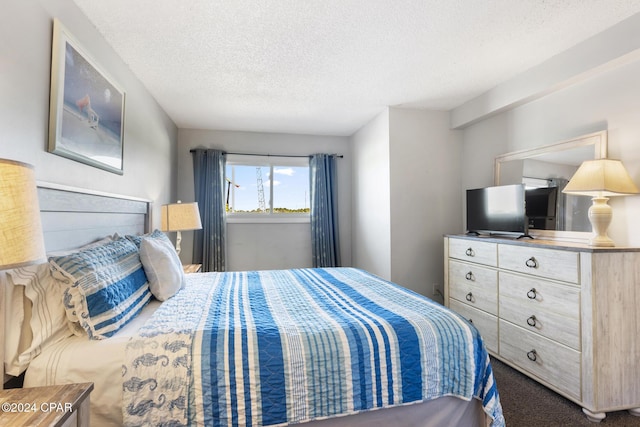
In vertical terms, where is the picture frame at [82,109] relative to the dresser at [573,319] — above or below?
above

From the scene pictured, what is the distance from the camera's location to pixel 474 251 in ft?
9.16

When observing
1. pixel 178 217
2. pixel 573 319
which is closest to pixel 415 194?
pixel 573 319

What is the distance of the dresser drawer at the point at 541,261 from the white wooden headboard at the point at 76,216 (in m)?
2.85

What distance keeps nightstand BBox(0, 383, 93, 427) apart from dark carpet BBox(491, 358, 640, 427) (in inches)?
82.5

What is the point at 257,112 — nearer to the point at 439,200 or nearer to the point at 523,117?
the point at 439,200

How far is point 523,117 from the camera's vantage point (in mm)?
2887

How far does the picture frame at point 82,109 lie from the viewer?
5.17 ft

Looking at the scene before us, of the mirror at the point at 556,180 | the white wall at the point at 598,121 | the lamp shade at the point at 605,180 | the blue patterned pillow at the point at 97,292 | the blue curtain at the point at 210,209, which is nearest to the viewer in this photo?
the blue patterned pillow at the point at 97,292

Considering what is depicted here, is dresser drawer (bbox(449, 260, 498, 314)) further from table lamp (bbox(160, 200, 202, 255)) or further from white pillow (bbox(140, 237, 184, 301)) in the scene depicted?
table lamp (bbox(160, 200, 202, 255))

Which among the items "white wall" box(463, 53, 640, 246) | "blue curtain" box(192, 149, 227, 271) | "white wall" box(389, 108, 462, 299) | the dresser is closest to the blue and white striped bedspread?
the dresser

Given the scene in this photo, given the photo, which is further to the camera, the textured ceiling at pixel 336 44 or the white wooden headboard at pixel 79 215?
the textured ceiling at pixel 336 44

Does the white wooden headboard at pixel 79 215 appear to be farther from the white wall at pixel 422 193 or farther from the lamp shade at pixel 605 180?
the lamp shade at pixel 605 180

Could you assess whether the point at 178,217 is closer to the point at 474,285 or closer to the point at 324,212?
the point at 324,212

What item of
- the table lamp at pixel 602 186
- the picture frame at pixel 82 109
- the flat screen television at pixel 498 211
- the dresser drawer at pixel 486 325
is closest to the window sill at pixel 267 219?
the picture frame at pixel 82 109
